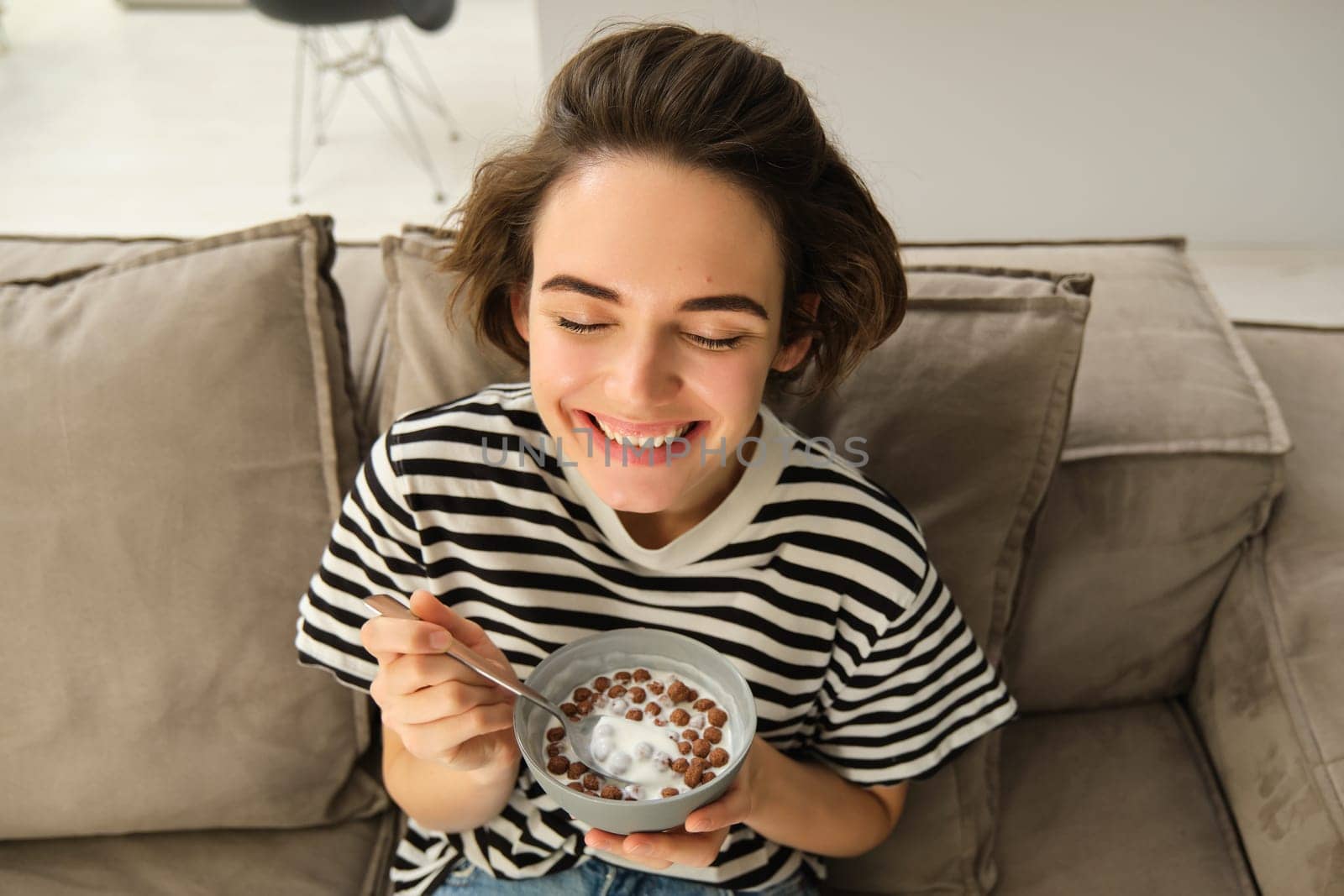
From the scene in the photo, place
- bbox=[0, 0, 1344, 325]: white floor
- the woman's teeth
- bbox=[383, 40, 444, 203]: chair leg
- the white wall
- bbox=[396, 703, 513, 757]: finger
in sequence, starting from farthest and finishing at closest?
bbox=[383, 40, 444, 203]: chair leg → bbox=[0, 0, 1344, 325]: white floor → the white wall → the woman's teeth → bbox=[396, 703, 513, 757]: finger

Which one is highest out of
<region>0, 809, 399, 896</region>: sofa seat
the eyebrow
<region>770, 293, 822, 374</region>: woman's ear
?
the eyebrow

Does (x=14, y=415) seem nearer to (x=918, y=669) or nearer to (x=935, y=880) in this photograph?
(x=918, y=669)

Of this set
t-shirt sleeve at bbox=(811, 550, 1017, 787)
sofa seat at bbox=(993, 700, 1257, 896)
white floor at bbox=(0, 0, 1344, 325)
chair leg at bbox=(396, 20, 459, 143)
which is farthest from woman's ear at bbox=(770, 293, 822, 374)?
chair leg at bbox=(396, 20, 459, 143)

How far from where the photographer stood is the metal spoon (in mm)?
862

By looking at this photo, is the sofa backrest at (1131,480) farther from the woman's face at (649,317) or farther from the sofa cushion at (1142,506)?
the woman's face at (649,317)

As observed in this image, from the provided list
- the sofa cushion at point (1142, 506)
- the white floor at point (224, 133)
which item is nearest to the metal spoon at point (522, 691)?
the sofa cushion at point (1142, 506)

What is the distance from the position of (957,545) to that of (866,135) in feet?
6.19

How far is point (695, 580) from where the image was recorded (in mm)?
1139

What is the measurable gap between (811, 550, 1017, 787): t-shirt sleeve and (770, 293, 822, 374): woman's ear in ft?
0.88

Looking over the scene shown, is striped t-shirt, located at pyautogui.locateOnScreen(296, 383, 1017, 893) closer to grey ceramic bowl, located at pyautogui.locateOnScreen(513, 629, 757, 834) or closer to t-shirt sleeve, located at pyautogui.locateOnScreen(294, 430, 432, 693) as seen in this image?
t-shirt sleeve, located at pyautogui.locateOnScreen(294, 430, 432, 693)

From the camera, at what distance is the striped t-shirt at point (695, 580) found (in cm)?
113

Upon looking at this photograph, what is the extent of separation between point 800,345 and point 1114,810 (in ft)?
2.70

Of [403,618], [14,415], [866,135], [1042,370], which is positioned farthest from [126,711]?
[866,135]

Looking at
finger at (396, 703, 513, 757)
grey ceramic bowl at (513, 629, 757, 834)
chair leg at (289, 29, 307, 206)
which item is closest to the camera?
grey ceramic bowl at (513, 629, 757, 834)
